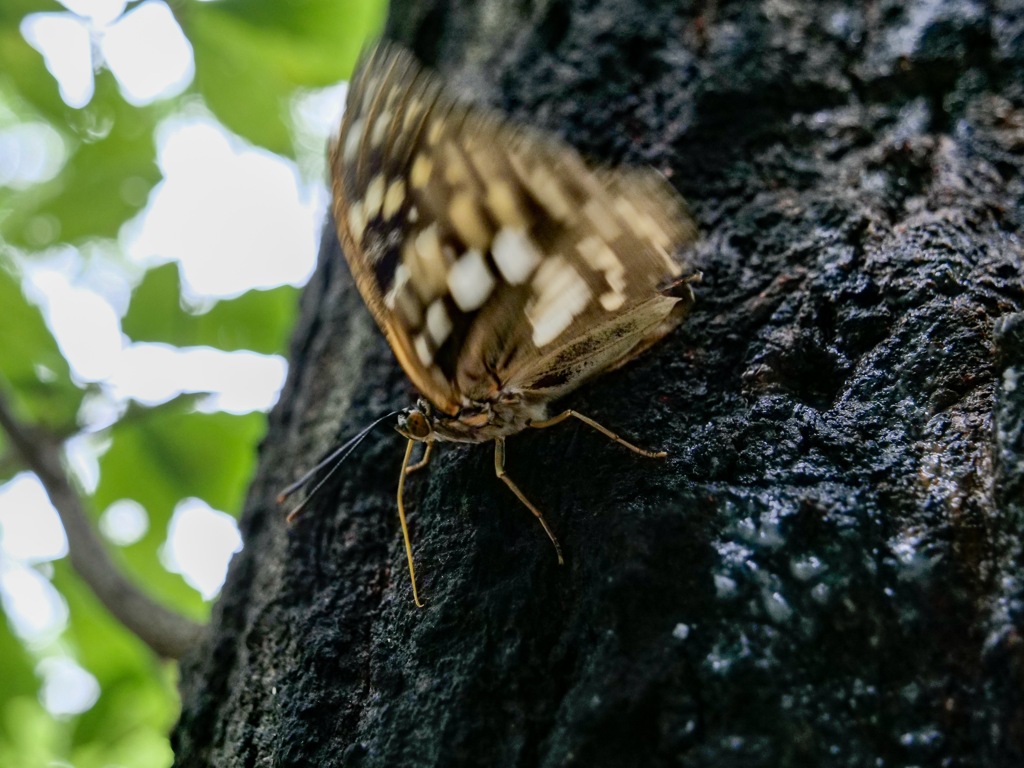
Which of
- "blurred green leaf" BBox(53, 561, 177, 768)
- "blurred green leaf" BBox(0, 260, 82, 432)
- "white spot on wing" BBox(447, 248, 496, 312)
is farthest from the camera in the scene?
"blurred green leaf" BBox(53, 561, 177, 768)

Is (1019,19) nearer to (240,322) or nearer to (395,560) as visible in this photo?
(395,560)

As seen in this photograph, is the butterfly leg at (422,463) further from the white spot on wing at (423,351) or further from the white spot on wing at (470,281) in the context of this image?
the white spot on wing at (470,281)

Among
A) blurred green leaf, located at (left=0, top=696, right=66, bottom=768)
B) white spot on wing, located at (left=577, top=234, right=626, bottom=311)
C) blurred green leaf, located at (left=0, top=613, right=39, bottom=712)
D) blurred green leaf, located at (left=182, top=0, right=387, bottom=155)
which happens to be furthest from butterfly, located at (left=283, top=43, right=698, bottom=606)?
blurred green leaf, located at (left=0, top=696, right=66, bottom=768)

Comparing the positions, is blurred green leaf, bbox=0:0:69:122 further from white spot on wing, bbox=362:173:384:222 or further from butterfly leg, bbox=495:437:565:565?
butterfly leg, bbox=495:437:565:565

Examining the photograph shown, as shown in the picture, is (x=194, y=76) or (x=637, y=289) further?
(x=194, y=76)

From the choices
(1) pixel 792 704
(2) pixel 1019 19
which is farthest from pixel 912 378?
(2) pixel 1019 19

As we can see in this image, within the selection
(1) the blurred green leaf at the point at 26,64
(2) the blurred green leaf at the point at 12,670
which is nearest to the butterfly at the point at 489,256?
(1) the blurred green leaf at the point at 26,64

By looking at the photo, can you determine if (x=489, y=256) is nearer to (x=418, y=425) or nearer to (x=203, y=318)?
(x=418, y=425)
